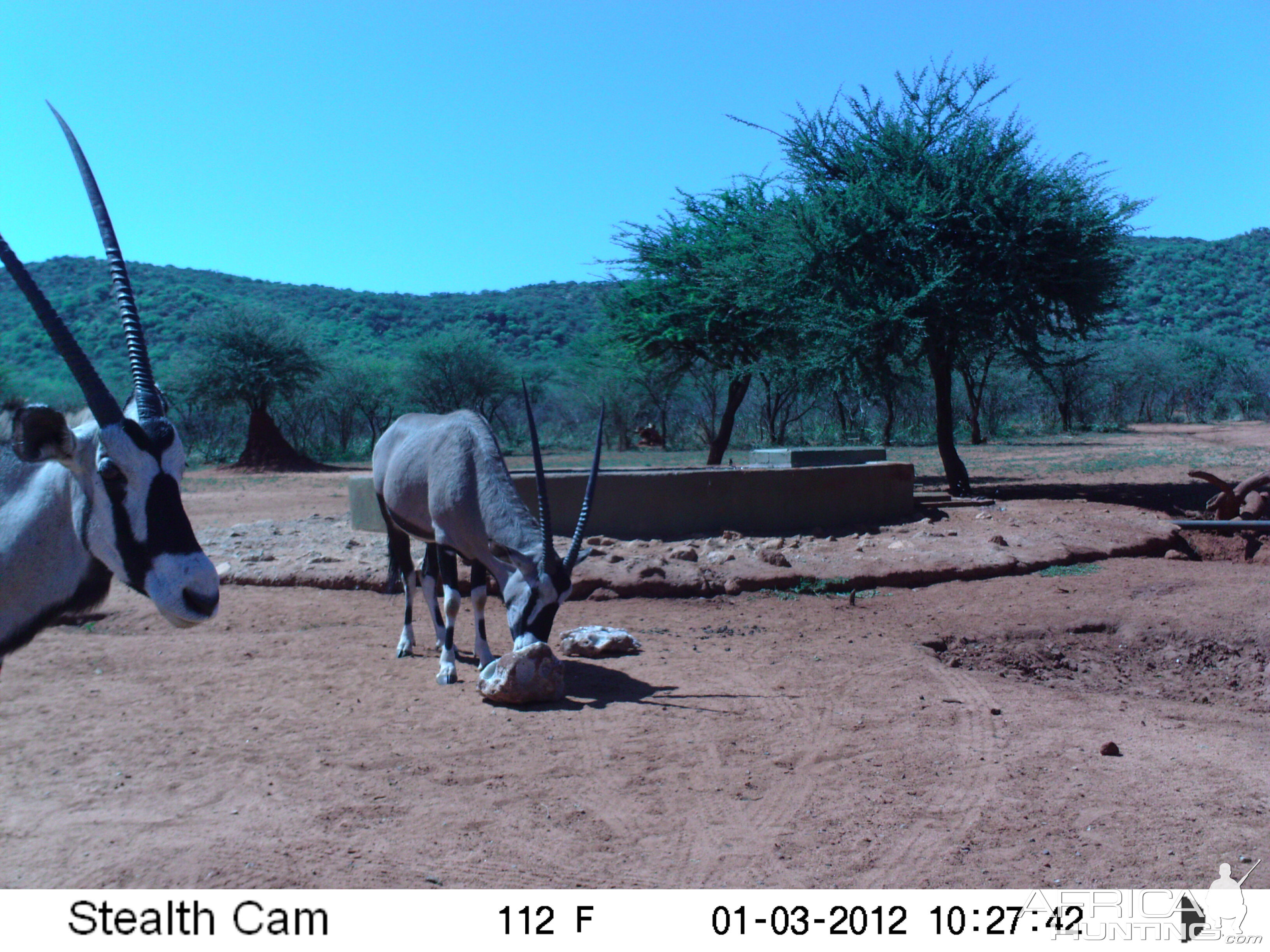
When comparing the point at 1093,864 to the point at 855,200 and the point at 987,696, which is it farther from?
the point at 855,200

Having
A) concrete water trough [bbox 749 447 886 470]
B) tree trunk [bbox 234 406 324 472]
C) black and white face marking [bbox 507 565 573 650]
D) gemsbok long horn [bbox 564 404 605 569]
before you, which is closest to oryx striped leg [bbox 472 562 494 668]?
black and white face marking [bbox 507 565 573 650]

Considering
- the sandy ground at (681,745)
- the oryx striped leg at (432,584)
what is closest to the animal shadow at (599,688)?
the sandy ground at (681,745)

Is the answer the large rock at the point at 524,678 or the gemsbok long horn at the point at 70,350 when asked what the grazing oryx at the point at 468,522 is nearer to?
the large rock at the point at 524,678

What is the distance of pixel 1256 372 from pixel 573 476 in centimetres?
4826

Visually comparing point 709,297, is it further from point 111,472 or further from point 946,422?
point 111,472

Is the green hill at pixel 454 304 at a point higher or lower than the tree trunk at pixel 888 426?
higher

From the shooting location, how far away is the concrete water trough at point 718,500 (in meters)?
10.7

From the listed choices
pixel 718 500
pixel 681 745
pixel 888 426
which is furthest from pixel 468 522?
pixel 888 426

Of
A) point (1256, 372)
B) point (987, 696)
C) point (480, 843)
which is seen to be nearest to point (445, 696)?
point (480, 843)

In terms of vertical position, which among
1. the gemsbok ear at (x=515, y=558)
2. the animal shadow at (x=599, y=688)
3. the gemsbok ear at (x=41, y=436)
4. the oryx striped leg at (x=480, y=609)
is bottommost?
the animal shadow at (x=599, y=688)

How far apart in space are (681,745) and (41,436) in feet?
10.7

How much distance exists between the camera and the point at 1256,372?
153ft

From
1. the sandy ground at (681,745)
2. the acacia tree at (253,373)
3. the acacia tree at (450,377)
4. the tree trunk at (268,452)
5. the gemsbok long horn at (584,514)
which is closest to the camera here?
the sandy ground at (681,745)

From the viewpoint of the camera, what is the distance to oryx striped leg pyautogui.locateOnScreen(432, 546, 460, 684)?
608cm
